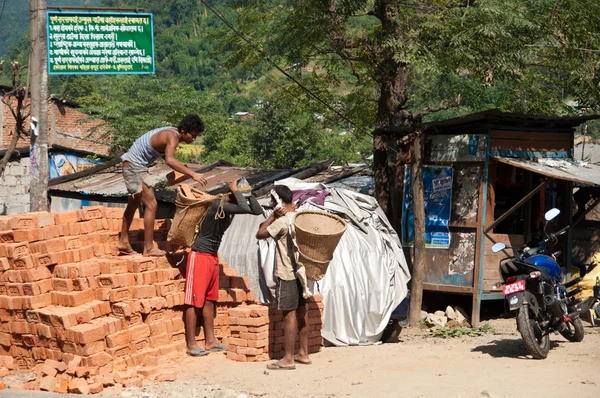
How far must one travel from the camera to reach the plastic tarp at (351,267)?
1062cm

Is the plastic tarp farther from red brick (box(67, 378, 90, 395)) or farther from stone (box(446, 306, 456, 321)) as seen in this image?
red brick (box(67, 378, 90, 395))

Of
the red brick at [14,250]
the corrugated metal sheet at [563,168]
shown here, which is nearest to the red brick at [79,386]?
the red brick at [14,250]

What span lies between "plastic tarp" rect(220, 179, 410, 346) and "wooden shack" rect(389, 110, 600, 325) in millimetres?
852

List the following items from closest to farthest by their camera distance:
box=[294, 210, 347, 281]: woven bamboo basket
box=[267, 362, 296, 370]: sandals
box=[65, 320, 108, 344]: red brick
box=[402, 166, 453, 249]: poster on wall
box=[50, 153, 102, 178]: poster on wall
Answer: box=[65, 320, 108, 344]: red brick
box=[267, 362, 296, 370]: sandals
box=[294, 210, 347, 281]: woven bamboo basket
box=[402, 166, 453, 249]: poster on wall
box=[50, 153, 102, 178]: poster on wall

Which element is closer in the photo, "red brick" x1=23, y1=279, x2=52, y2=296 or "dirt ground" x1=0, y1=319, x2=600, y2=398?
"dirt ground" x1=0, y1=319, x2=600, y2=398

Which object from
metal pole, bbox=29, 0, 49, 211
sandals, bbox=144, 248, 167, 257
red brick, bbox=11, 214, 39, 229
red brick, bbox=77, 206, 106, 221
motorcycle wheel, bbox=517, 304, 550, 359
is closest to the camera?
motorcycle wheel, bbox=517, 304, 550, 359

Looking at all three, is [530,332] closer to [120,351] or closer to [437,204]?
[120,351]

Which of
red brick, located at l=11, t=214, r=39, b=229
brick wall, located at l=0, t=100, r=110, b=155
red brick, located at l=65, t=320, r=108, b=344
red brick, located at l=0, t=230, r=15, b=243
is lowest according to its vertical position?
red brick, located at l=65, t=320, r=108, b=344

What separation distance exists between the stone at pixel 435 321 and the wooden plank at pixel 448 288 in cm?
46

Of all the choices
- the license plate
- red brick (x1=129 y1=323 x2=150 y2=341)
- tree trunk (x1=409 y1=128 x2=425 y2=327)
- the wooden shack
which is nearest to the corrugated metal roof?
the wooden shack

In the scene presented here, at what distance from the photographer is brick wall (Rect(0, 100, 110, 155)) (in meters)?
26.3

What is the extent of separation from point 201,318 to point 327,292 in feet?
7.82

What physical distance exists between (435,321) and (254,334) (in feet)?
14.1

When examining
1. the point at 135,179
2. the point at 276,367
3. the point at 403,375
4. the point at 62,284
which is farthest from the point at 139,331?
the point at 403,375
